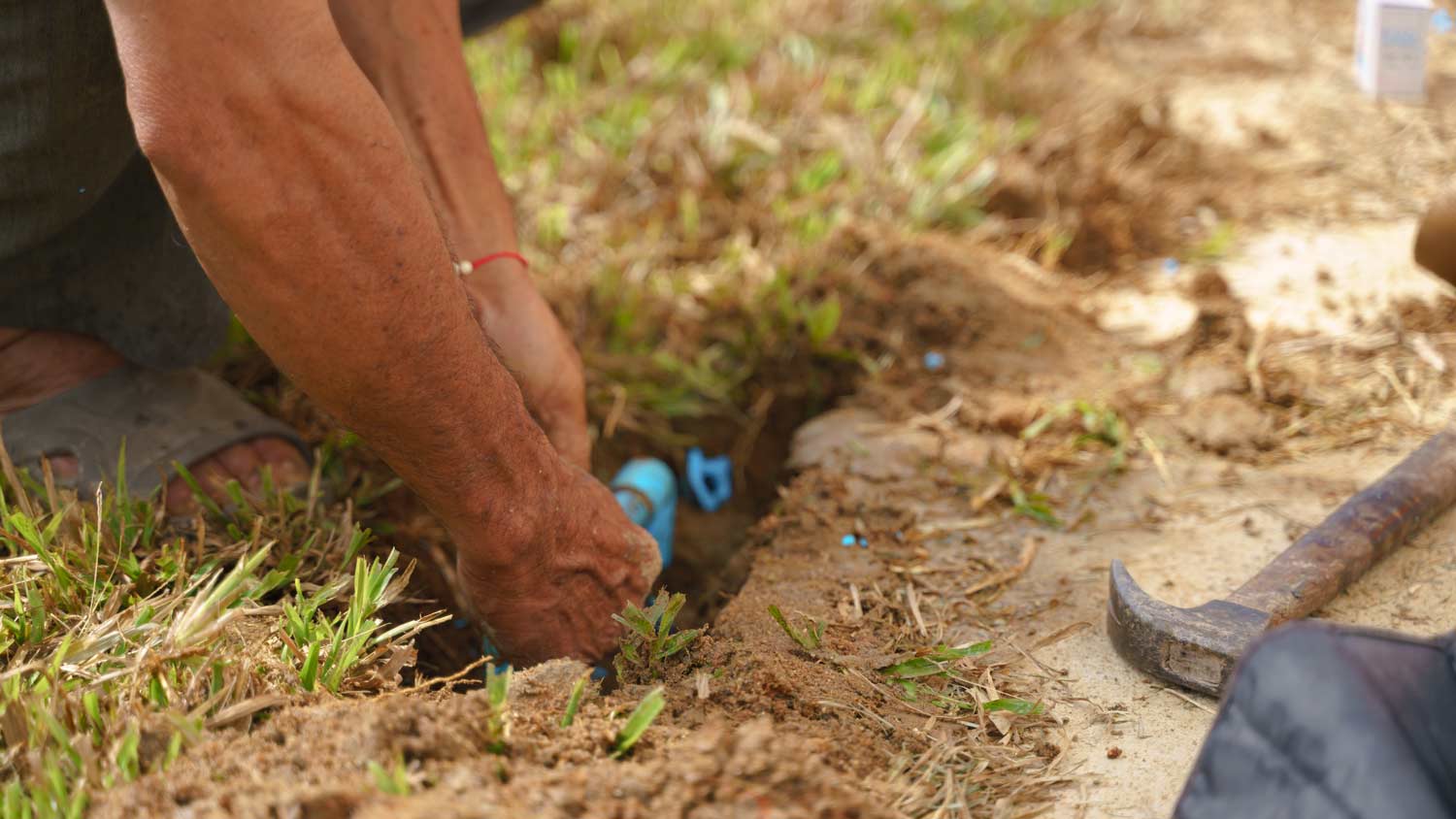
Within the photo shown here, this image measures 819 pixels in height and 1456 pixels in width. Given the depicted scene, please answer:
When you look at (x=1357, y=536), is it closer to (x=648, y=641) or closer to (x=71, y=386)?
(x=648, y=641)

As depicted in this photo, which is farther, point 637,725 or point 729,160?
point 729,160

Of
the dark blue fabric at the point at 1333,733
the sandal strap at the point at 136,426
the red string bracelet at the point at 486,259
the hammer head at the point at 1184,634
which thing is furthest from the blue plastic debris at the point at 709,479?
the dark blue fabric at the point at 1333,733

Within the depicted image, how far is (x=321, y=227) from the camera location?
51.6 inches

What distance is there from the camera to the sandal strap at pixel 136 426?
1.87 metres

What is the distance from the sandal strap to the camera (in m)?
1.87

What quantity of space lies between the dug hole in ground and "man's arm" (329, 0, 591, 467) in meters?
0.46

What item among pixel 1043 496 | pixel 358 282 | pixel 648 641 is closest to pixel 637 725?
pixel 648 641

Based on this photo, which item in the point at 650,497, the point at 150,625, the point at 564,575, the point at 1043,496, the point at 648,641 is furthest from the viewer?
the point at 650,497

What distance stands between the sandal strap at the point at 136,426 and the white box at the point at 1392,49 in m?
3.00

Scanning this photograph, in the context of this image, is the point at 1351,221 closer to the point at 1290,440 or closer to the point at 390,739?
the point at 1290,440

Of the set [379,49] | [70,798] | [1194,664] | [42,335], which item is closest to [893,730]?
[1194,664]

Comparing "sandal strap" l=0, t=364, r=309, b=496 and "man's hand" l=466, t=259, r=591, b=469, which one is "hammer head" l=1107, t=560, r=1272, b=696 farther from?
"sandal strap" l=0, t=364, r=309, b=496

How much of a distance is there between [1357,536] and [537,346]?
1326mm

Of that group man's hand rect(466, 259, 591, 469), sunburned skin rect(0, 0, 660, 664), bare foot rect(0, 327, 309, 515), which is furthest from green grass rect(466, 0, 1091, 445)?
sunburned skin rect(0, 0, 660, 664)
